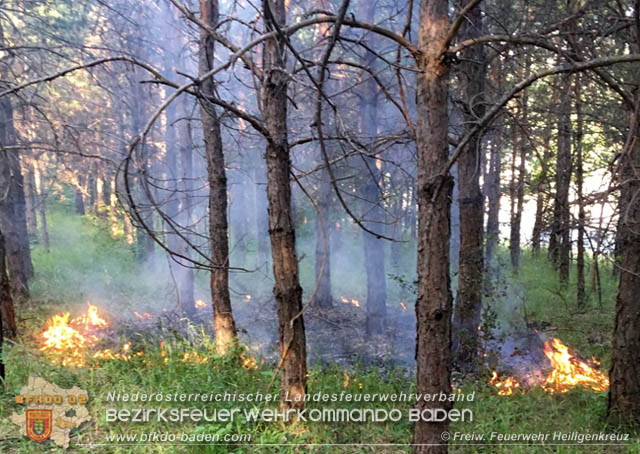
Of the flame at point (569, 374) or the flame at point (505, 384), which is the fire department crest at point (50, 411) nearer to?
the flame at point (505, 384)

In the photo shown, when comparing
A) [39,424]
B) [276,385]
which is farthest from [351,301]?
[39,424]

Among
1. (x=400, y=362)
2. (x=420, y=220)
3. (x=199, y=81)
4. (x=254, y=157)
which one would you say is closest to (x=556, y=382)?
(x=400, y=362)

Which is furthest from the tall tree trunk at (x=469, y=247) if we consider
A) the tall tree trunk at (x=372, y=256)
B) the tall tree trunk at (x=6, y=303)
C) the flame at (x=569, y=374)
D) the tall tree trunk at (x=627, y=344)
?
the tall tree trunk at (x=6, y=303)

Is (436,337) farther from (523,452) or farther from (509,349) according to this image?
(509,349)

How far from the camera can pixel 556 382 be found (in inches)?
266

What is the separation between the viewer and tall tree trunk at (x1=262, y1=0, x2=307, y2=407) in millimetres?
4512

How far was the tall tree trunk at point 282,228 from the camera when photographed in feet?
14.8

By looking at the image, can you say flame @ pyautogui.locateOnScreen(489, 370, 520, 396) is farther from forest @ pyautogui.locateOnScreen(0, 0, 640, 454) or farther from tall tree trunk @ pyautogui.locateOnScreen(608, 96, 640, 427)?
tall tree trunk @ pyautogui.locateOnScreen(608, 96, 640, 427)

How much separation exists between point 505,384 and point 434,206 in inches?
200

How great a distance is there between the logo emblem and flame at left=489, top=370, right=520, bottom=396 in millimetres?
5945

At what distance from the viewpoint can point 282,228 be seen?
456 centimetres

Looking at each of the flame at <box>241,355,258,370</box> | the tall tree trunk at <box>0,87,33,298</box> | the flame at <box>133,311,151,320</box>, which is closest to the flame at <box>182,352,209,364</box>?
the flame at <box>241,355,258,370</box>

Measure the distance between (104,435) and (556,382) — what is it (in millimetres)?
6539

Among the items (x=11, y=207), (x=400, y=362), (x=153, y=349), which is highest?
(x=11, y=207)
